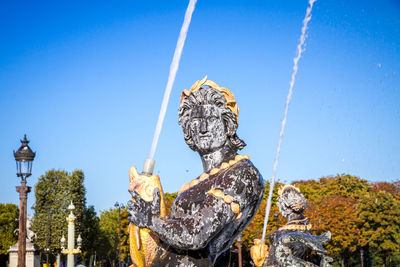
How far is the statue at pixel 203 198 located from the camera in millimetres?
3516

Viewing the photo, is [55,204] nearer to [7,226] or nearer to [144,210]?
[7,226]

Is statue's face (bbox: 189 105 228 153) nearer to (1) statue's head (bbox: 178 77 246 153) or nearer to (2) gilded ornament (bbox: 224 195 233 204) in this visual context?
(1) statue's head (bbox: 178 77 246 153)

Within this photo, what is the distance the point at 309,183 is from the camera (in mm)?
60812

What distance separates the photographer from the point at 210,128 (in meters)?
4.06

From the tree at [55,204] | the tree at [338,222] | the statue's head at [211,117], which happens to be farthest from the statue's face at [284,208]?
the tree at [55,204]

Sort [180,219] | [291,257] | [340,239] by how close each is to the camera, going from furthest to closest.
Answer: [340,239] < [291,257] < [180,219]

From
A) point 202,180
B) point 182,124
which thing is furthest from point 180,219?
point 182,124

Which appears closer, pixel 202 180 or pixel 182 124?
pixel 202 180

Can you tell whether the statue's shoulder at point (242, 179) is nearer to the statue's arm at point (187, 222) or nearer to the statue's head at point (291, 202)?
the statue's arm at point (187, 222)

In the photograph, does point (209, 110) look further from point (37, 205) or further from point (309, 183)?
point (309, 183)

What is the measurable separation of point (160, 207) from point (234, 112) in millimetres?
1034

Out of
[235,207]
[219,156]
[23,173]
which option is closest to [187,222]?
[235,207]

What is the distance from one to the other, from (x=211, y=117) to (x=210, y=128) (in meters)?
0.09

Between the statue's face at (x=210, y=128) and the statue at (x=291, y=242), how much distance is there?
3285 millimetres
